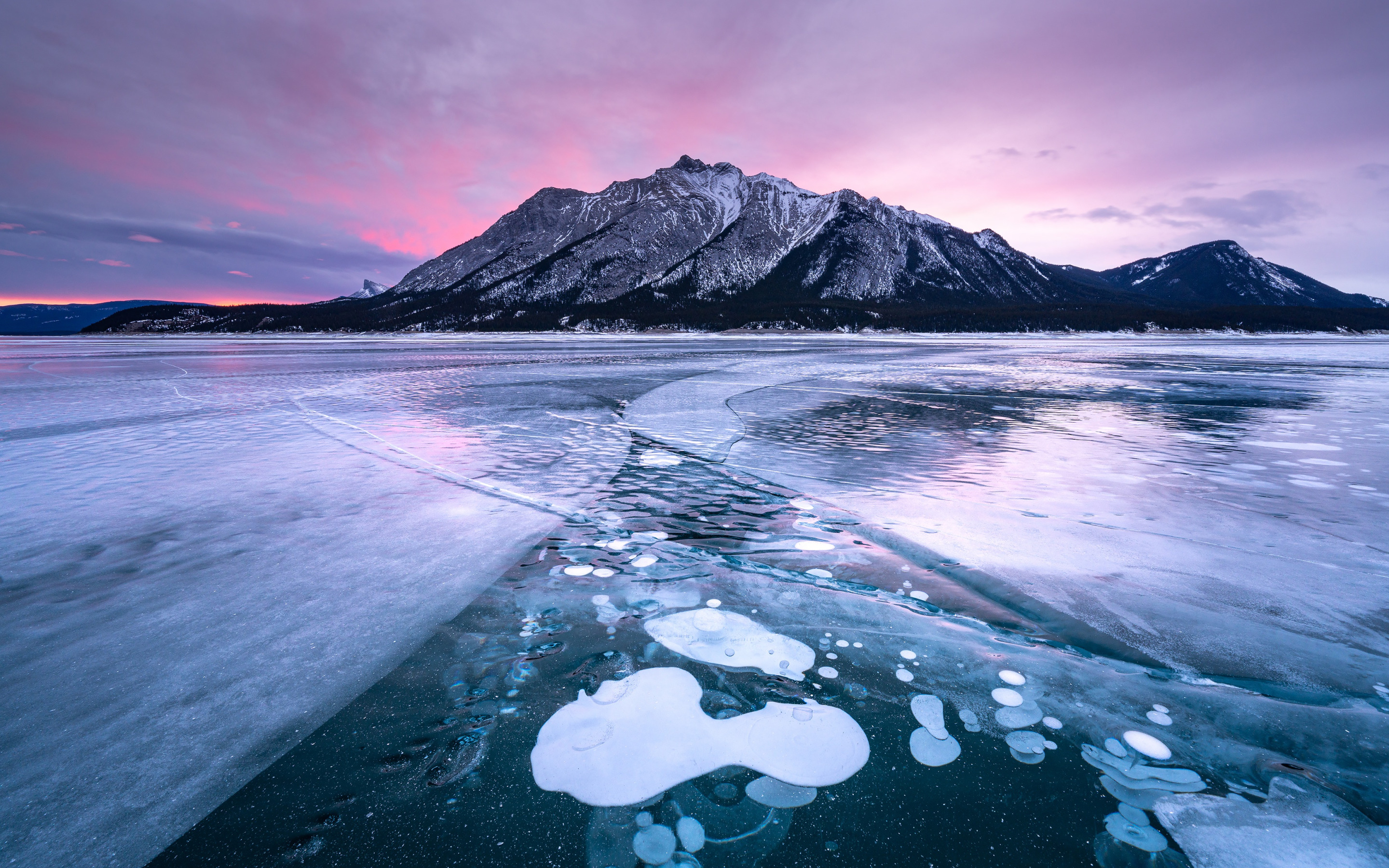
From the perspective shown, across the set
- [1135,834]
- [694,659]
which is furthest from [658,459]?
[1135,834]

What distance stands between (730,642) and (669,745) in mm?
856

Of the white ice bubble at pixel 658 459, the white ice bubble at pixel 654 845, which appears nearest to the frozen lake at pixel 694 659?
the white ice bubble at pixel 654 845

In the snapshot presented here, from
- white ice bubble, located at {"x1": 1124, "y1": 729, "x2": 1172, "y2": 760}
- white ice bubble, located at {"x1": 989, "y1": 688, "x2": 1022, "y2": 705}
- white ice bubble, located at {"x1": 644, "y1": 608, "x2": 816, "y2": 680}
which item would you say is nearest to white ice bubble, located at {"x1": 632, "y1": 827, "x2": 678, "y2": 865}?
white ice bubble, located at {"x1": 644, "y1": 608, "x2": 816, "y2": 680}

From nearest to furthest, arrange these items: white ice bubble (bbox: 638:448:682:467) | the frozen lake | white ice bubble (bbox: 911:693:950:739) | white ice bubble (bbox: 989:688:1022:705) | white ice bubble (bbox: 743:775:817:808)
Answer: the frozen lake < white ice bubble (bbox: 743:775:817:808) < white ice bubble (bbox: 911:693:950:739) < white ice bubble (bbox: 989:688:1022:705) < white ice bubble (bbox: 638:448:682:467)

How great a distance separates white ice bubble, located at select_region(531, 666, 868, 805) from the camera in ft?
7.04

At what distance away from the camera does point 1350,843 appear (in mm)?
1875

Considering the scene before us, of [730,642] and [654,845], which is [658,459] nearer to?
[730,642]

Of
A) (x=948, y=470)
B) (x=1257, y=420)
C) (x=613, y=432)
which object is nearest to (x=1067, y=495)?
(x=948, y=470)

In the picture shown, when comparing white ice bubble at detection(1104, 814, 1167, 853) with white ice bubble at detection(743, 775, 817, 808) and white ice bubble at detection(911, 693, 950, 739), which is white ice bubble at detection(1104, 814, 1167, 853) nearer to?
white ice bubble at detection(911, 693, 950, 739)

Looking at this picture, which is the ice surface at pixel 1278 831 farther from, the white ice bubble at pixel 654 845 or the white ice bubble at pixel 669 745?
the white ice bubble at pixel 654 845

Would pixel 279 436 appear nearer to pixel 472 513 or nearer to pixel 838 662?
pixel 472 513

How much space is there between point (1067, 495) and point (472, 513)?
5.84m

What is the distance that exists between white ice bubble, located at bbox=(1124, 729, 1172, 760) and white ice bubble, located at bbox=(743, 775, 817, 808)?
1367 mm

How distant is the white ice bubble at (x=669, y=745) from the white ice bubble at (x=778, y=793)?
2 cm
